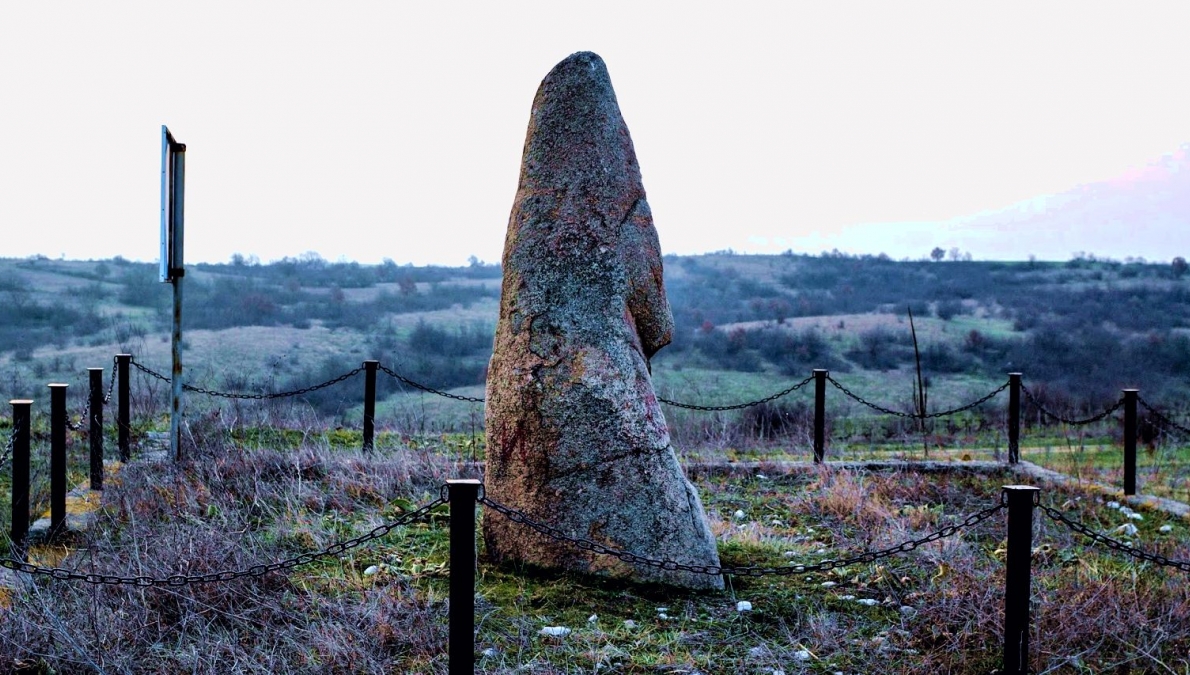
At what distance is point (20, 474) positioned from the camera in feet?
19.9

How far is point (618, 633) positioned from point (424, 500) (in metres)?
2.93

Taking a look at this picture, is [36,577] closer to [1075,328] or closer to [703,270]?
[1075,328]

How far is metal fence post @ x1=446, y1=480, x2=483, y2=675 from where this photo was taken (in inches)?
152

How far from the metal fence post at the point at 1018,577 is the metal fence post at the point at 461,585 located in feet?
7.04

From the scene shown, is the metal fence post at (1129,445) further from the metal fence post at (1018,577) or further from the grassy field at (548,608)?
the metal fence post at (1018,577)

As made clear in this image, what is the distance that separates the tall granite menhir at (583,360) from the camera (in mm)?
5246

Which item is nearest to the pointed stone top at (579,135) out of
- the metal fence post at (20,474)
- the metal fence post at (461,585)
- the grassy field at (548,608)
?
the grassy field at (548,608)

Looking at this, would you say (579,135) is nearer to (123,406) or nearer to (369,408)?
(369,408)

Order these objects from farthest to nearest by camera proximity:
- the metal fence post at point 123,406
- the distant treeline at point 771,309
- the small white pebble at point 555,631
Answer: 1. the distant treeline at point 771,309
2. the metal fence post at point 123,406
3. the small white pebble at point 555,631

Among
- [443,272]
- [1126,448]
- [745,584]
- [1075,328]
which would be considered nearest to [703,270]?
[443,272]

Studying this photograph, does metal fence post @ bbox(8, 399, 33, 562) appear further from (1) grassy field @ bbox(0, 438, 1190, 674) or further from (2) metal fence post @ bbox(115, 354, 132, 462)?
(2) metal fence post @ bbox(115, 354, 132, 462)

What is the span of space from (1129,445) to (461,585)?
7.15 m

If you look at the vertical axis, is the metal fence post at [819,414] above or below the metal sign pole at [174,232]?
below

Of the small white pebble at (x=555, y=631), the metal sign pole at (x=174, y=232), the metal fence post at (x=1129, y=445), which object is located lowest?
the small white pebble at (x=555, y=631)
